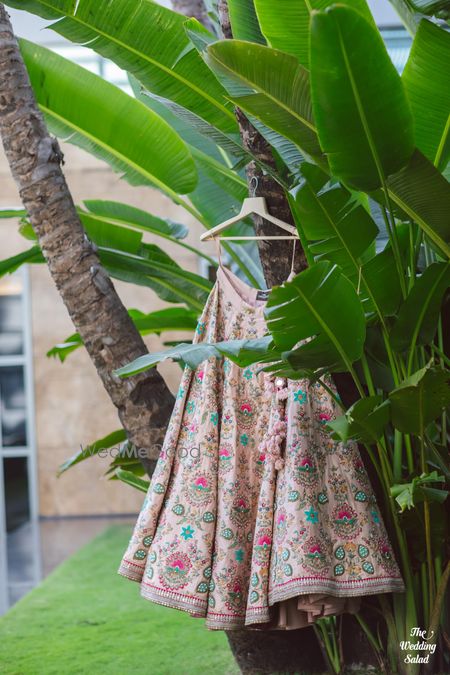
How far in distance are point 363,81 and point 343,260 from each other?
395 millimetres

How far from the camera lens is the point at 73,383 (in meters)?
5.94

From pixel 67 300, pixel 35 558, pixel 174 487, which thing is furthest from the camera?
pixel 35 558

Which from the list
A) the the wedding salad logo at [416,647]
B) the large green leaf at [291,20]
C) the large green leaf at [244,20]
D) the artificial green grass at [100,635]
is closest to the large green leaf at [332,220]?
the large green leaf at [291,20]

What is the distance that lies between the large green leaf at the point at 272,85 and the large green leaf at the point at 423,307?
0.31 m

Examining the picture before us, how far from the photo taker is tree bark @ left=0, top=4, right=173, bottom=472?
6.18 feet

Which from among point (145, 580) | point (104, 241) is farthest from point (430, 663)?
point (104, 241)

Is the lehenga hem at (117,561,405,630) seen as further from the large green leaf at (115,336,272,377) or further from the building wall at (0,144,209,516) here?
the building wall at (0,144,209,516)

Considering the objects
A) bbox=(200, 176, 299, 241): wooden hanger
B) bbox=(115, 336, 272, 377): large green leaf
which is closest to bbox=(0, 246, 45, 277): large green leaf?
bbox=(200, 176, 299, 241): wooden hanger

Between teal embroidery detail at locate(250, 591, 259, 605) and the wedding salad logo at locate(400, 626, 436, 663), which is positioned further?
the wedding salad logo at locate(400, 626, 436, 663)

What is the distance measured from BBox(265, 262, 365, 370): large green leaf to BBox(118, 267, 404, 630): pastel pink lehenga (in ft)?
0.87

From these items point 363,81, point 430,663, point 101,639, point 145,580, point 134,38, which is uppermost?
point 134,38

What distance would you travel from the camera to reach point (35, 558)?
461 centimetres

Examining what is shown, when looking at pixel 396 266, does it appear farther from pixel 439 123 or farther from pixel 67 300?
pixel 67 300

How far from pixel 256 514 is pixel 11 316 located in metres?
4.78
